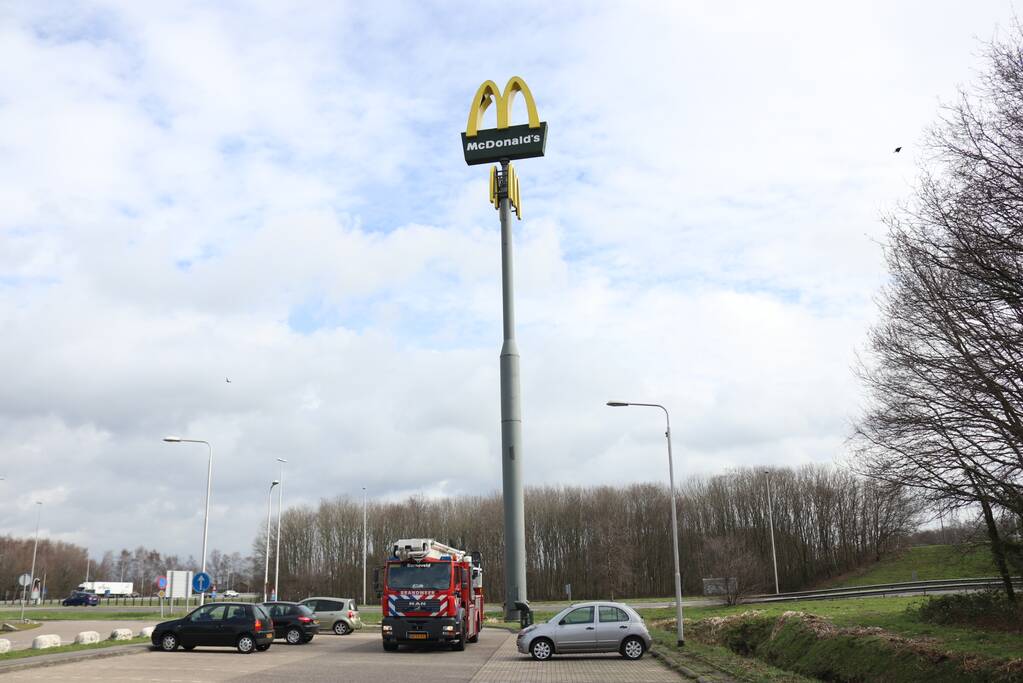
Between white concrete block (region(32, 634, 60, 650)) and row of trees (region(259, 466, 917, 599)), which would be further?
row of trees (region(259, 466, 917, 599))

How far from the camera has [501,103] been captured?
4544cm

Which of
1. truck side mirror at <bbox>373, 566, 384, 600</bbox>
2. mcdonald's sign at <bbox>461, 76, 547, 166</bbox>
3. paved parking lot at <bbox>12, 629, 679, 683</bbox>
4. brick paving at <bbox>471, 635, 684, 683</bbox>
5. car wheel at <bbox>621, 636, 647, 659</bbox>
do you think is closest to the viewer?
brick paving at <bbox>471, 635, 684, 683</bbox>

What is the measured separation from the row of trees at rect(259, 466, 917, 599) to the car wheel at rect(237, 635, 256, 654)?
5440 centimetres

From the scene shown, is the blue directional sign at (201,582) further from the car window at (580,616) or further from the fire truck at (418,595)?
the car window at (580,616)

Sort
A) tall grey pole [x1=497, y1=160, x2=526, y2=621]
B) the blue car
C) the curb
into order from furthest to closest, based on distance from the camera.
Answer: the blue car
tall grey pole [x1=497, y1=160, x2=526, y2=621]
the curb

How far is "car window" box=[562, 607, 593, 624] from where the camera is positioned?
24922 mm

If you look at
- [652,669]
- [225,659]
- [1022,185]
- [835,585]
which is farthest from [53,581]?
[1022,185]

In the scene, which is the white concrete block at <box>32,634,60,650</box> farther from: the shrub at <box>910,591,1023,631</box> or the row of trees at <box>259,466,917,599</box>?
the row of trees at <box>259,466,917,599</box>

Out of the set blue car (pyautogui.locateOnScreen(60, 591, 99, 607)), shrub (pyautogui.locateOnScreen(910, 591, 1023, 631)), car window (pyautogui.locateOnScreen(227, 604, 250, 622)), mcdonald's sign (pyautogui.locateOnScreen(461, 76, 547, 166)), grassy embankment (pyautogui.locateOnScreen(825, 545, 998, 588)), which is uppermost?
mcdonald's sign (pyautogui.locateOnScreen(461, 76, 547, 166))

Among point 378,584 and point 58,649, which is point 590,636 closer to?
point 378,584

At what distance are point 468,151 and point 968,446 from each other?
30463mm

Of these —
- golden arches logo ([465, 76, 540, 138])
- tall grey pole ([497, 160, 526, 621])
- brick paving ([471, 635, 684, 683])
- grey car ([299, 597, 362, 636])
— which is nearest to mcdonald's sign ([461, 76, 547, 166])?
golden arches logo ([465, 76, 540, 138])

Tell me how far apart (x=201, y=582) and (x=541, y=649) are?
65.8 ft

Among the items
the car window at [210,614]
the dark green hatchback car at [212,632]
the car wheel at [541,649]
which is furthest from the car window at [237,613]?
the car wheel at [541,649]
